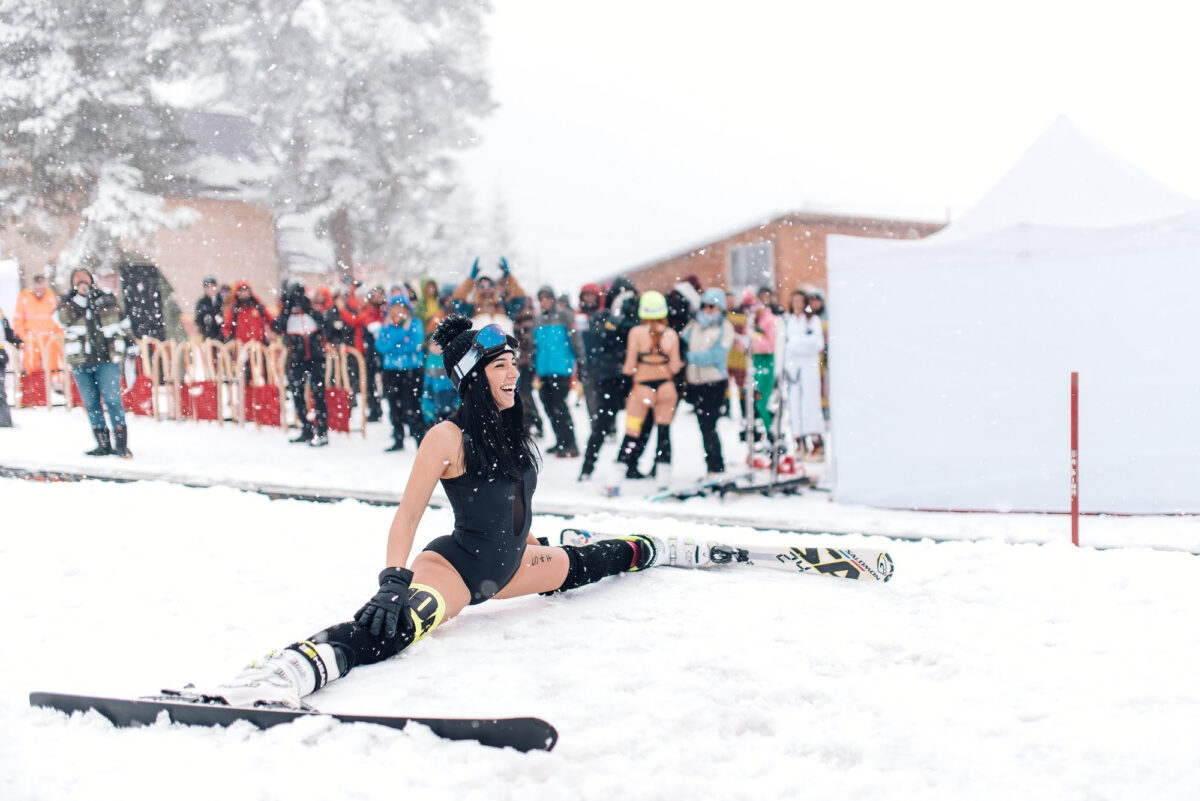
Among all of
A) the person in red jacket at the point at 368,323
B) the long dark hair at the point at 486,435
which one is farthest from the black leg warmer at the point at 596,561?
the person in red jacket at the point at 368,323

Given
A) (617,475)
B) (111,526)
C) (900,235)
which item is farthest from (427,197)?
(111,526)

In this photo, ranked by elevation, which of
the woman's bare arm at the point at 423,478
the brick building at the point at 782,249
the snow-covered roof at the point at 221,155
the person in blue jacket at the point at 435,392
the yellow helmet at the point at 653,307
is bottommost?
the woman's bare arm at the point at 423,478

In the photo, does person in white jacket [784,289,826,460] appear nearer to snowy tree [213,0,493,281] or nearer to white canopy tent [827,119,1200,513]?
white canopy tent [827,119,1200,513]

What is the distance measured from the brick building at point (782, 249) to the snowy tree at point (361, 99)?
8.62 metres

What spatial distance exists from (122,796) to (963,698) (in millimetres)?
2702

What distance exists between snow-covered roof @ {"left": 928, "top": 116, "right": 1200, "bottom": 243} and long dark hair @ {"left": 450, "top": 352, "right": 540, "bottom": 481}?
5.22 m

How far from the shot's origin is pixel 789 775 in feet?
9.07

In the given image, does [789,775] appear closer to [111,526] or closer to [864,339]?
[111,526]

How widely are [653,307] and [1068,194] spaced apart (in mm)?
3756

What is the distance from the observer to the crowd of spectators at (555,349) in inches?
342

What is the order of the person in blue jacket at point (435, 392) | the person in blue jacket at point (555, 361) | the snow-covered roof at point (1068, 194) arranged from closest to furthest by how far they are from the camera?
the snow-covered roof at point (1068, 194)
the person in blue jacket at point (435, 392)
the person in blue jacket at point (555, 361)

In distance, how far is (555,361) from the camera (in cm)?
1049

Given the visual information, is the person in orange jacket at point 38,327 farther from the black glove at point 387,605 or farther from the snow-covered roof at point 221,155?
the black glove at point 387,605

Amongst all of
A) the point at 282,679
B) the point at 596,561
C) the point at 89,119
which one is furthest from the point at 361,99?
the point at 282,679
